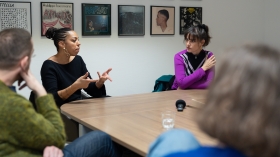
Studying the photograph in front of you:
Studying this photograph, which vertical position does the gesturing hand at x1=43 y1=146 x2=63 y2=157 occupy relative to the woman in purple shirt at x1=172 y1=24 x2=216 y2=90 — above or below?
below

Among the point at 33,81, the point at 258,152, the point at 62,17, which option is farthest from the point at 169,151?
the point at 62,17

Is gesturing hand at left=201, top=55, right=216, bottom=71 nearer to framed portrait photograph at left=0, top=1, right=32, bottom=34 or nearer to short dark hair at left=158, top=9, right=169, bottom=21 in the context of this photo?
short dark hair at left=158, top=9, right=169, bottom=21

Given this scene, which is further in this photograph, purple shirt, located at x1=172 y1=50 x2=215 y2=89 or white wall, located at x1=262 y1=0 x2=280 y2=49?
white wall, located at x1=262 y1=0 x2=280 y2=49

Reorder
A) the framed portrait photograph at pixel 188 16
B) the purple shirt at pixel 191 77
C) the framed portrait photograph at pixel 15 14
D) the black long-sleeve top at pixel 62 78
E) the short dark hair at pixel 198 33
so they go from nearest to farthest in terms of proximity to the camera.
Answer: the black long-sleeve top at pixel 62 78
the purple shirt at pixel 191 77
the short dark hair at pixel 198 33
the framed portrait photograph at pixel 15 14
the framed portrait photograph at pixel 188 16

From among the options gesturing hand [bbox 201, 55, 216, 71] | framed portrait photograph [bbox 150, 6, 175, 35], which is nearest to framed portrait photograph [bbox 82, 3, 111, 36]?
framed portrait photograph [bbox 150, 6, 175, 35]

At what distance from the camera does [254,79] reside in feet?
2.85

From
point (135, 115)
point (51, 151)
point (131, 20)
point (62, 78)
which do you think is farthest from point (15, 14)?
point (51, 151)

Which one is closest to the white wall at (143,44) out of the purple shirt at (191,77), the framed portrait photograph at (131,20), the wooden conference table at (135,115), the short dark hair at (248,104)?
the framed portrait photograph at (131,20)

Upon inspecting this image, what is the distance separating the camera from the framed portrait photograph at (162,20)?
4781 millimetres

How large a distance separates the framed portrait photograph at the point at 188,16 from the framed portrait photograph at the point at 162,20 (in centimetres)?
14

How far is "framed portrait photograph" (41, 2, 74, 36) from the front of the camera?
4.12 metres

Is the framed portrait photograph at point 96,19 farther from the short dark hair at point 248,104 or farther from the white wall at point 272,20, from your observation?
the short dark hair at point 248,104

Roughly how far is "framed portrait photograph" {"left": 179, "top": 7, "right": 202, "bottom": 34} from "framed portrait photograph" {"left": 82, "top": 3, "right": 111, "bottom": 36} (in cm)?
103

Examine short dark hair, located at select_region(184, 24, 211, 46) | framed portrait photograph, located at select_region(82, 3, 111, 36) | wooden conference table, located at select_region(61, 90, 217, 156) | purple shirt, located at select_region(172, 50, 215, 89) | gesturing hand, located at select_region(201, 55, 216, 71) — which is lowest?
wooden conference table, located at select_region(61, 90, 217, 156)
